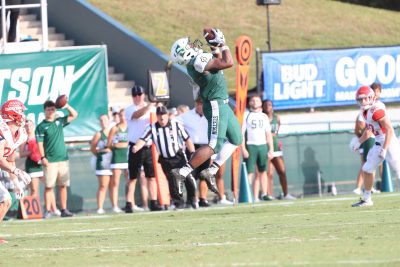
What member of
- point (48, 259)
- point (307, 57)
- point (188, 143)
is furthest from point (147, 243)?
point (307, 57)

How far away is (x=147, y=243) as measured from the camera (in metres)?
11.7

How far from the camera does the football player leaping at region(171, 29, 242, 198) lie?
14281 millimetres

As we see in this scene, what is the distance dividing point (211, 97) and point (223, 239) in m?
3.28

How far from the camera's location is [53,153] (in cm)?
1998

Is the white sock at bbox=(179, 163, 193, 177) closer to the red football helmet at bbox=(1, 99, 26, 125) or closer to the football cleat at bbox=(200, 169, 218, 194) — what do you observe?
the football cleat at bbox=(200, 169, 218, 194)

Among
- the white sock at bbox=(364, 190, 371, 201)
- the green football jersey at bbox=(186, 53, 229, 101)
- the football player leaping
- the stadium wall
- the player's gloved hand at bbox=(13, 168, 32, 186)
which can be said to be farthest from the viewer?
the stadium wall

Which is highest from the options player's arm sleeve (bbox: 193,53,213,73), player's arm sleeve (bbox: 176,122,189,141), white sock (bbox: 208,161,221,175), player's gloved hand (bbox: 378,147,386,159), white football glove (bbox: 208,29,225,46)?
white football glove (bbox: 208,29,225,46)

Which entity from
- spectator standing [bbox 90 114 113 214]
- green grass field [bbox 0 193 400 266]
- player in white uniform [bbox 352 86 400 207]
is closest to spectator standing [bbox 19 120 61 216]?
spectator standing [bbox 90 114 113 214]

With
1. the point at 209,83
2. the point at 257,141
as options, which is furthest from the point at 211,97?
the point at 257,141

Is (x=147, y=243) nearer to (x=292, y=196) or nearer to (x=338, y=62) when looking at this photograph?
(x=292, y=196)

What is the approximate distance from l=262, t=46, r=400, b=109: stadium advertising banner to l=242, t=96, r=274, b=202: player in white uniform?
561 cm

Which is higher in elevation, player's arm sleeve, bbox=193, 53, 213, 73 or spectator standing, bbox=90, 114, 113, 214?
player's arm sleeve, bbox=193, 53, 213, 73

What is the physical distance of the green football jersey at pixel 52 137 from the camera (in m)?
19.8

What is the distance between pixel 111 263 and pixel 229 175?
43.2 ft
